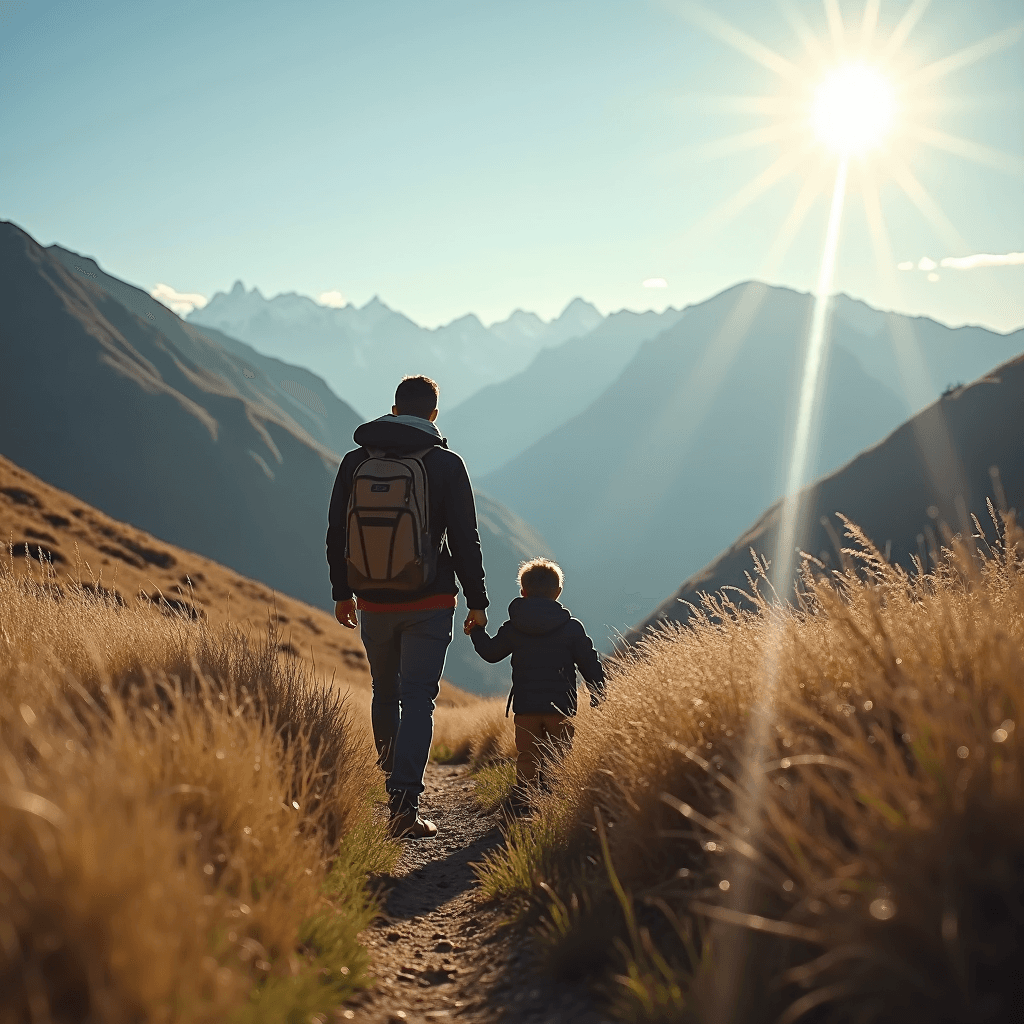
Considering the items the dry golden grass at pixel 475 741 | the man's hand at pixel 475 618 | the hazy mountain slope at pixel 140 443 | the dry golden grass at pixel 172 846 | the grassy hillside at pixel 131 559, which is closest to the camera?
the dry golden grass at pixel 172 846

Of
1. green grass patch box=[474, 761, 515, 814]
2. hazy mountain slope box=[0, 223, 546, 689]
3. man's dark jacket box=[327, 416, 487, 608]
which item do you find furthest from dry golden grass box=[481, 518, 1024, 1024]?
hazy mountain slope box=[0, 223, 546, 689]

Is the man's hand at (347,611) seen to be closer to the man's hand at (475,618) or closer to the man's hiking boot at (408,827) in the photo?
the man's hand at (475,618)

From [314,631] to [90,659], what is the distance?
40684mm

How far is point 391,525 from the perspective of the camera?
4969 mm

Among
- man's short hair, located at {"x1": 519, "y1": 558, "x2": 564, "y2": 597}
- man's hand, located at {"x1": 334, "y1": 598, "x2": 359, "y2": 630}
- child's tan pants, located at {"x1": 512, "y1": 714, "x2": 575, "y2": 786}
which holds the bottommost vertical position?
child's tan pants, located at {"x1": 512, "y1": 714, "x2": 575, "y2": 786}

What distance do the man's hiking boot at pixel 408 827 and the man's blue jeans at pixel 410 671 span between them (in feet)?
0.24

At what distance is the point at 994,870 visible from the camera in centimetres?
184

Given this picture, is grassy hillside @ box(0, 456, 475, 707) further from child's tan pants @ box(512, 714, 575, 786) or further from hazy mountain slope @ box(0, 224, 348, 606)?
hazy mountain slope @ box(0, 224, 348, 606)

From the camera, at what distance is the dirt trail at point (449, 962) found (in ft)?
9.51

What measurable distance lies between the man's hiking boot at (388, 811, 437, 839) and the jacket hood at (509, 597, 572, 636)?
1725 mm

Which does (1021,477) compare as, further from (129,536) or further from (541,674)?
(541,674)

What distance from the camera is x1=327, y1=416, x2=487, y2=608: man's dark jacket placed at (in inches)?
205

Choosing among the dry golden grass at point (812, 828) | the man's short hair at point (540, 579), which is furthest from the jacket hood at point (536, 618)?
the dry golden grass at point (812, 828)

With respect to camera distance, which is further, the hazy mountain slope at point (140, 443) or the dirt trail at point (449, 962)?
the hazy mountain slope at point (140, 443)
